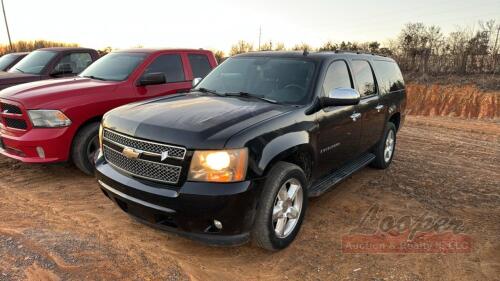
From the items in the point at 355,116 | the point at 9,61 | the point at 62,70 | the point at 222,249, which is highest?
the point at 9,61

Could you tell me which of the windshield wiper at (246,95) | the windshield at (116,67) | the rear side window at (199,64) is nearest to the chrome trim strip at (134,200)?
the windshield wiper at (246,95)

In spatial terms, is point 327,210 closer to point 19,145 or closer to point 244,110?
point 244,110

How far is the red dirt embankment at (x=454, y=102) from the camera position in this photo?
14.7 metres

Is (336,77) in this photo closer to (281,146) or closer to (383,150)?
(281,146)

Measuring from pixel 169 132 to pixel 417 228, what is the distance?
114 inches

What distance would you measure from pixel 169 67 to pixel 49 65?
135 inches

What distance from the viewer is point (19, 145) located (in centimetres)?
506

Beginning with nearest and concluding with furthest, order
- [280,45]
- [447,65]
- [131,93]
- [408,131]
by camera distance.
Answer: [131,93] < [408,131] < [447,65] < [280,45]

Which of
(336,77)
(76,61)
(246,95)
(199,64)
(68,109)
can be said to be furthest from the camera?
(76,61)

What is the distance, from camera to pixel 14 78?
Result: 775 centimetres

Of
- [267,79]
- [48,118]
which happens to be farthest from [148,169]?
[48,118]

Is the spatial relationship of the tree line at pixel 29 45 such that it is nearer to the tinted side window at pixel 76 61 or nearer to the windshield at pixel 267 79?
the tinted side window at pixel 76 61

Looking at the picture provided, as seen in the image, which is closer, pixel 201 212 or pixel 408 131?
pixel 201 212

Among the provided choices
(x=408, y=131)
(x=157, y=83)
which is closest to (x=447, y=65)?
(x=408, y=131)
